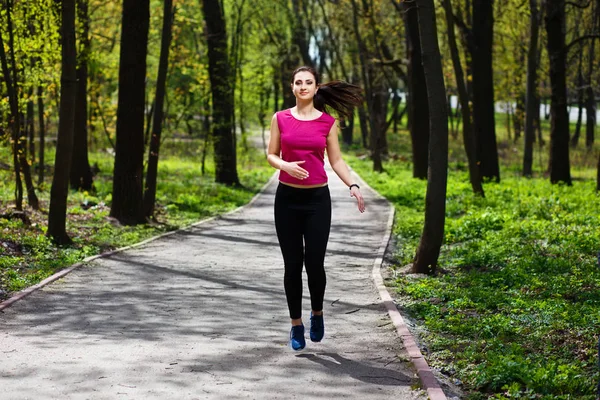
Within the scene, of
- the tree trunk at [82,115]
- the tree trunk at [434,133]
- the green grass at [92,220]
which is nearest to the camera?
the tree trunk at [434,133]

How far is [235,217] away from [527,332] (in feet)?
44.9

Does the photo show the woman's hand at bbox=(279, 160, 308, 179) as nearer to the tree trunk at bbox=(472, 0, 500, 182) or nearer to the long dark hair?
A: the long dark hair

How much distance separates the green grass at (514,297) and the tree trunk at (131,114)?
16.8ft

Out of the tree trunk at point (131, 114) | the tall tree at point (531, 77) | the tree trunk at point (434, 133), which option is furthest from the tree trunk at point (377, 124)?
the tree trunk at point (434, 133)

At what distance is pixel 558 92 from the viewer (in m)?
24.0

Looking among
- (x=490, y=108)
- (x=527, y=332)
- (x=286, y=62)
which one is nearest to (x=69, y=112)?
(x=527, y=332)

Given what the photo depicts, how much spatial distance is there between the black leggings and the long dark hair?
71 cm

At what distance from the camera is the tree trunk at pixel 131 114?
16828 millimetres

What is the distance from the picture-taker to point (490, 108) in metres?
26.4

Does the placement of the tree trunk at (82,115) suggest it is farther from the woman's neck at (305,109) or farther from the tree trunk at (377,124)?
the tree trunk at (377,124)

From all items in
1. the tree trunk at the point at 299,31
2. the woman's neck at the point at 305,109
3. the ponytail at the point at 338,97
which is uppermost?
the tree trunk at the point at 299,31

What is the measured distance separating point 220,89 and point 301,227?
73.9ft

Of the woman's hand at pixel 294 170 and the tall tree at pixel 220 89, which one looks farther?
the tall tree at pixel 220 89

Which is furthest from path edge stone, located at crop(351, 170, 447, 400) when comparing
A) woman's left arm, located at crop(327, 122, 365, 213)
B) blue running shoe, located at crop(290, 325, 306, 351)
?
woman's left arm, located at crop(327, 122, 365, 213)
